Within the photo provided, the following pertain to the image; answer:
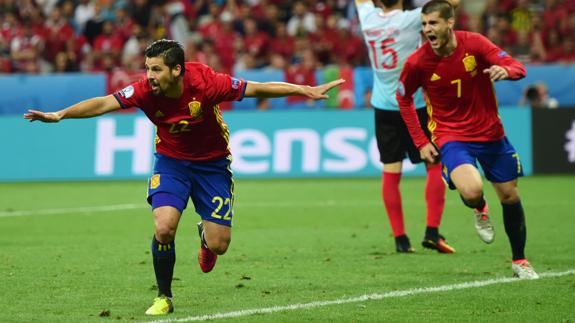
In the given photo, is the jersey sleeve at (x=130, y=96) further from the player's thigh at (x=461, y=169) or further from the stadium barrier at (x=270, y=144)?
the stadium barrier at (x=270, y=144)

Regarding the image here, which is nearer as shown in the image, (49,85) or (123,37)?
(49,85)

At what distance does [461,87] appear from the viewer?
28.7ft

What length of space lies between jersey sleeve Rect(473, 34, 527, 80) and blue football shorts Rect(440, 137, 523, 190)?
2.16 feet

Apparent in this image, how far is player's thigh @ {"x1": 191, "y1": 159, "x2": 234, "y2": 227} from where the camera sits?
7795 millimetres

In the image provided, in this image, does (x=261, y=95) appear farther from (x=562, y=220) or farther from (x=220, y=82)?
(x=562, y=220)

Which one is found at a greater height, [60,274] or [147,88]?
[147,88]

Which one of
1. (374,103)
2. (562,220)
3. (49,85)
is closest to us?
(374,103)

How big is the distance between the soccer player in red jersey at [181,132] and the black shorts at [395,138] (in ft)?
9.73

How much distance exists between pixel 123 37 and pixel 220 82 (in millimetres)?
17487

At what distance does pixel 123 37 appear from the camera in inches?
968

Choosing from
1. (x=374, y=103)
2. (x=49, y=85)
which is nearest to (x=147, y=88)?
(x=374, y=103)

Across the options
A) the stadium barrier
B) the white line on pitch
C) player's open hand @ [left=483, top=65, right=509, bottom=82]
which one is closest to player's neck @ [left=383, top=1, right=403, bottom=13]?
player's open hand @ [left=483, top=65, right=509, bottom=82]

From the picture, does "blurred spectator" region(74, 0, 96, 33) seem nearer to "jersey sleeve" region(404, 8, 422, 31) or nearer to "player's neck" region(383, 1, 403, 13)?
"player's neck" region(383, 1, 403, 13)

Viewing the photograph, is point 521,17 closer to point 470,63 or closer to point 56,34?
point 56,34
